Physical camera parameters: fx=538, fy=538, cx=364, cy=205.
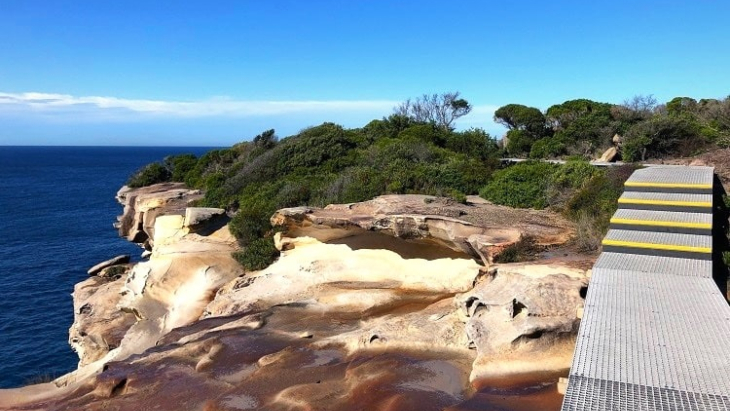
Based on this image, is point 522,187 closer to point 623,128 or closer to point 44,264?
point 623,128

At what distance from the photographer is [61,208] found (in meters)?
52.2

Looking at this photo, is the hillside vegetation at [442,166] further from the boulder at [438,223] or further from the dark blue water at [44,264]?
the dark blue water at [44,264]

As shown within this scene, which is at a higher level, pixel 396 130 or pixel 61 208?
pixel 396 130

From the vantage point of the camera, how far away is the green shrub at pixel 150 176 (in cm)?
3114

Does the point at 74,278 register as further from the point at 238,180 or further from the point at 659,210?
the point at 659,210

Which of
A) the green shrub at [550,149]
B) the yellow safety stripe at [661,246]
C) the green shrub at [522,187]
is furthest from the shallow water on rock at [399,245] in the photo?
the green shrub at [550,149]

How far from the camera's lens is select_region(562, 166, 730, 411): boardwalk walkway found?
5719 mm

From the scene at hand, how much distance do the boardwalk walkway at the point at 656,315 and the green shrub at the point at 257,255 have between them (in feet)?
30.9

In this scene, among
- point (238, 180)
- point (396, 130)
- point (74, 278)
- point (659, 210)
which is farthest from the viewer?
point (396, 130)

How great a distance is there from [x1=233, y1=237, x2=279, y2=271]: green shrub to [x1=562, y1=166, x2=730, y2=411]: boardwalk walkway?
30.9 ft

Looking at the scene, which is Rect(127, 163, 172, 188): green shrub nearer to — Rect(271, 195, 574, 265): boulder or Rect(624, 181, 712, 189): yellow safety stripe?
Rect(271, 195, 574, 265): boulder

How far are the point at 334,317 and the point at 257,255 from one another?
4634mm

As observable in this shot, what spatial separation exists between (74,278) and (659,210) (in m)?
28.6

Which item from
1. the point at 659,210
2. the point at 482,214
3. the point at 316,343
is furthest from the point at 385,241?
the point at 659,210
